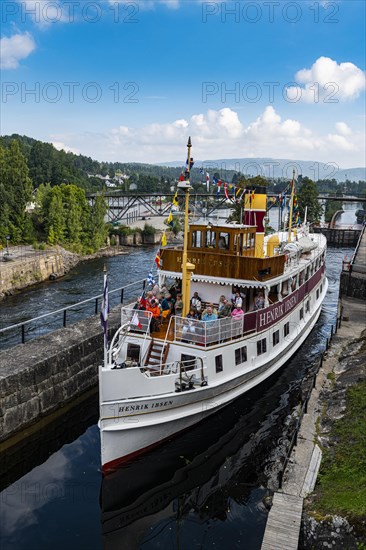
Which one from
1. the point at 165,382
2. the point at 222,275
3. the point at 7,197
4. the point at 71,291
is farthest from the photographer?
the point at 7,197

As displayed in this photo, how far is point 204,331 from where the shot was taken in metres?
16.4

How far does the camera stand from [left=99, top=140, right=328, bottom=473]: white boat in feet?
47.0

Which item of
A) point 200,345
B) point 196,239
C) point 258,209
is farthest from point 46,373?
point 258,209

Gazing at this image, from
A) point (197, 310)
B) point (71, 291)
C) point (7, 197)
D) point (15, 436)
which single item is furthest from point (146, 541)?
point (7, 197)

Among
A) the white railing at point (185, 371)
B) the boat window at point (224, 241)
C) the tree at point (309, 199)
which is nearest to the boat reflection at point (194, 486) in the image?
the white railing at point (185, 371)

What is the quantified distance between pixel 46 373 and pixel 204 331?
6617mm

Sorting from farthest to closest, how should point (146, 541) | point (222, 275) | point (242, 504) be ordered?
point (222, 275), point (242, 504), point (146, 541)

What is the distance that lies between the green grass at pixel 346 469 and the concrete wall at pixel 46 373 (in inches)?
422

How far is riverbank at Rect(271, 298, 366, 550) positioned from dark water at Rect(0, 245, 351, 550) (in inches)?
65.9

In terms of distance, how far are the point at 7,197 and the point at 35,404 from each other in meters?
44.9

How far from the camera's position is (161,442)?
1591cm

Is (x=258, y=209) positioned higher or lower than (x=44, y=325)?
higher

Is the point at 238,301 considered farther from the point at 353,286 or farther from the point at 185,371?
the point at 353,286

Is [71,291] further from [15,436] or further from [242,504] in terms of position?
[242,504]
